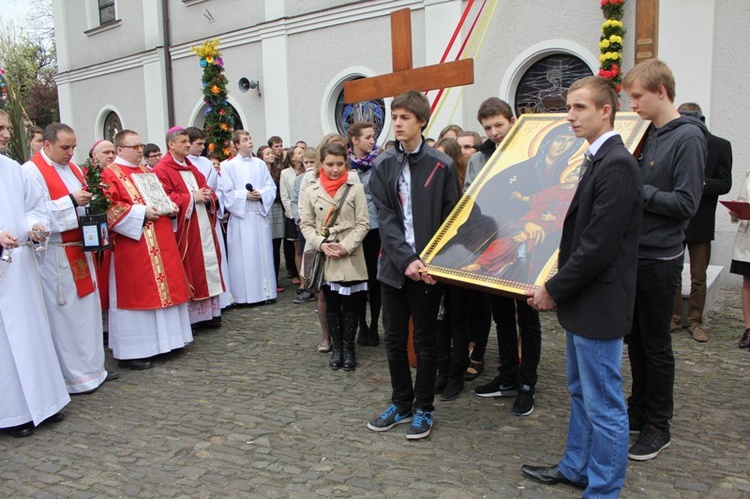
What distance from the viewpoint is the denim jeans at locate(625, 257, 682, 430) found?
3.49 metres

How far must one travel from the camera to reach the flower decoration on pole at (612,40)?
26.8 feet

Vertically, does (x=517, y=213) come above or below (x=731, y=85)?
below

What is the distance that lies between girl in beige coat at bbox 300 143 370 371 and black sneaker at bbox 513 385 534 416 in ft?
5.01

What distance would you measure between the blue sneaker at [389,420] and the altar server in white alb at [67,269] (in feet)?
8.08

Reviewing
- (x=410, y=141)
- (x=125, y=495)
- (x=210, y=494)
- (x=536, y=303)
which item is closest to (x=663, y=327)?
(x=536, y=303)

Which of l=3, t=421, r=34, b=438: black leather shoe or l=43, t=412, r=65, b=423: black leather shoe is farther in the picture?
l=43, t=412, r=65, b=423: black leather shoe

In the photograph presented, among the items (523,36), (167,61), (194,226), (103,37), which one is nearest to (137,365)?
(194,226)

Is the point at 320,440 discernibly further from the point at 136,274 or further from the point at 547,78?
the point at 547,78

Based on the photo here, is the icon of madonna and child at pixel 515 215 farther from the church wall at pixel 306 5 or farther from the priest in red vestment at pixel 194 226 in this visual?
the church wall at pixel 306 5

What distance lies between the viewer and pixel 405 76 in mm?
5746

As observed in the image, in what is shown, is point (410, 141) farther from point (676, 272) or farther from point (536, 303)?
point (676, 272)

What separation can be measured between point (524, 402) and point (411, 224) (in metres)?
1.48

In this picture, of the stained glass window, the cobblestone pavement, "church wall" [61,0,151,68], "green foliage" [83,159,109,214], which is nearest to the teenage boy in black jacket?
the cobblestone pavement

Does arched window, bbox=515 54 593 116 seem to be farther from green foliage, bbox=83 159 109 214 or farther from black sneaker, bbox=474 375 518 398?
A: green foliage, bbox=83 159 109 214
